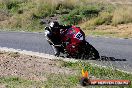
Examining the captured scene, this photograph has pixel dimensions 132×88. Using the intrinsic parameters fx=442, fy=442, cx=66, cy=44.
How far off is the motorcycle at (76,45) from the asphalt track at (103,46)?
0.52 m

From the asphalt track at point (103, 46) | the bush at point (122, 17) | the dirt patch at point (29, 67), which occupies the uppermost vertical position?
the dirt patch at point (29, 67)

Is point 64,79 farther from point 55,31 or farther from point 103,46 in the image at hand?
point 103,46

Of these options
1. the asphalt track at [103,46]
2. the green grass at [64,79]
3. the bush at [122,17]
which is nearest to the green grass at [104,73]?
the green grass at [64,79]

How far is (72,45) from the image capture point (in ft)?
50.5

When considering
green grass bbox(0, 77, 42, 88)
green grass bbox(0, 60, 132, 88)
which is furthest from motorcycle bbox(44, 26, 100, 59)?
green grass bbox(0, 77, 42, 88)

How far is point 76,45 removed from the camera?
50.2 ft

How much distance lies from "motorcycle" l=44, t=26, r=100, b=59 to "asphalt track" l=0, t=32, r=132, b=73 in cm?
52

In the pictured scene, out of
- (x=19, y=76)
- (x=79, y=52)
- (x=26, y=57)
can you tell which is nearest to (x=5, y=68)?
(x=19, y=76)

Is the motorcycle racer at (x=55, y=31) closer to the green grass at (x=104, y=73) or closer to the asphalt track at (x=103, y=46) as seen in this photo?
the asphalt track at (x=103, y=46)

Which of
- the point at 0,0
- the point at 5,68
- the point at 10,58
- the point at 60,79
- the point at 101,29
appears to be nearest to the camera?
the point at 60,79

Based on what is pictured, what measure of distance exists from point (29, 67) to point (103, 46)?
252 inches

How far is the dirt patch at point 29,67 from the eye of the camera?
1201 centimetres

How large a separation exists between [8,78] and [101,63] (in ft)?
12.6

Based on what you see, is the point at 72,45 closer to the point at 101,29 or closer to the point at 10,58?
the point at 10,58
